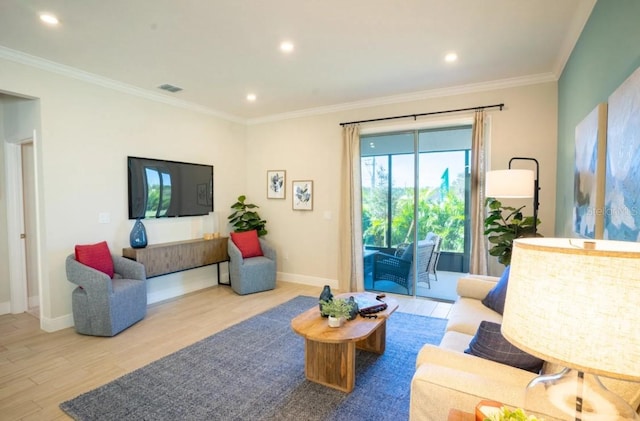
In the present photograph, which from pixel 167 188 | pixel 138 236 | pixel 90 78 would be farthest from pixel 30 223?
pixel 90 78

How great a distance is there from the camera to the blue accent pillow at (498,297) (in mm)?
2635

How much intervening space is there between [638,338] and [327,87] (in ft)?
13.5

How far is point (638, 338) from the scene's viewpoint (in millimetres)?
681

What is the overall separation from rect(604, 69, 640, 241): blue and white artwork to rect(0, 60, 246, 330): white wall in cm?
478

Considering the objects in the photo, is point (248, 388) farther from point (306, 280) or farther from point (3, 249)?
point (3, 249)

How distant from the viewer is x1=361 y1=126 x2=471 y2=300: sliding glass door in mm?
4438

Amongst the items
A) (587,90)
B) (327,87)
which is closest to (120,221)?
(327,87)

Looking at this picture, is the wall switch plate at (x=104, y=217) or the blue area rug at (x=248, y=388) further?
the wall switch plate at (x=104, y=217)

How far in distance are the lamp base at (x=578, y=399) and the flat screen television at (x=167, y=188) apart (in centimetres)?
454

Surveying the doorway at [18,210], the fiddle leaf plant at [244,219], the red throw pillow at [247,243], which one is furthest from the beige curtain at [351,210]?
the doorway at [18,210]

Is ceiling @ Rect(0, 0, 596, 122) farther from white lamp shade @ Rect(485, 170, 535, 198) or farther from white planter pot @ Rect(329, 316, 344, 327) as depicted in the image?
white planter pot @ Rect(329, 316, 344, 327)

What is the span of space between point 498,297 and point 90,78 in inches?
192

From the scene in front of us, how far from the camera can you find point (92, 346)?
3168 millimetres

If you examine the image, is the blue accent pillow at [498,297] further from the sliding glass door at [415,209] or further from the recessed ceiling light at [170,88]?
the recessed ceiling light at [170,88]
